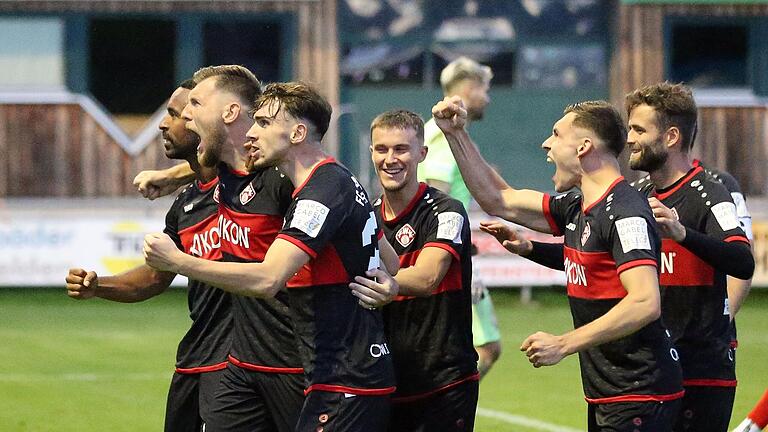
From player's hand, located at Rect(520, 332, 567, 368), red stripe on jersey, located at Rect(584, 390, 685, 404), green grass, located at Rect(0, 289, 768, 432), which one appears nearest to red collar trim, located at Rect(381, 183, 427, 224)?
red stripe on jersey, located at Rect(584, 390, 685, 404)

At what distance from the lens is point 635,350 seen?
638 cm

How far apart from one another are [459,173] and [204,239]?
10.7 ft

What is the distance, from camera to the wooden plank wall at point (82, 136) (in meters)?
23.6

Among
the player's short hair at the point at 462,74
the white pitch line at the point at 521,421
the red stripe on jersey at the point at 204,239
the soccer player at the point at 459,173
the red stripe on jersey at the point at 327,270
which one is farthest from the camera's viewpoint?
the white pitch line at the point at 521,421

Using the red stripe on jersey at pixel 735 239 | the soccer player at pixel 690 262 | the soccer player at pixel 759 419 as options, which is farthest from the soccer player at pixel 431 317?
the soccer player at pixel 759 419

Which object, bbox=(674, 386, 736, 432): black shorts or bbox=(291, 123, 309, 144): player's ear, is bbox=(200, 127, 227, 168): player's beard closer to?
bbox=(291, 123, 309, 144): player's ear

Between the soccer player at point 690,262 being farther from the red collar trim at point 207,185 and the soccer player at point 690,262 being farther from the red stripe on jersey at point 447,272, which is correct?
the red collar trim at point 207,185

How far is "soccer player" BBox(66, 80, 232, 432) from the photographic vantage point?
23.0ft

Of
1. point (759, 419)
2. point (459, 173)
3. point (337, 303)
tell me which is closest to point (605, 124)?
point (337, 303)

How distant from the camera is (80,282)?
7.00 meters

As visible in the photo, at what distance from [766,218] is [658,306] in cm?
1363

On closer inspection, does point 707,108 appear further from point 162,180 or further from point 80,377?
point 162,180

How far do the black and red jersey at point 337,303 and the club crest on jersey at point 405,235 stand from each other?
101 centimetres

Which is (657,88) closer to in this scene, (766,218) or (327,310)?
(327,310)
